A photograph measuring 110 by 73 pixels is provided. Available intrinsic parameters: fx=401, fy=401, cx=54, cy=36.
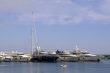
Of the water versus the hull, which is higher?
the hull

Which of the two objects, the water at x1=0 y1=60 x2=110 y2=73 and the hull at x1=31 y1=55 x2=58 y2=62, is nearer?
the water at x1=0 y1=60 x2=110 y2=73

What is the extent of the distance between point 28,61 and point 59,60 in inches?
698

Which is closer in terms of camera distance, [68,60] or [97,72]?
[97,72]

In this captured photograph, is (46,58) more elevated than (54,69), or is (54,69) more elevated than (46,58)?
(46,58)

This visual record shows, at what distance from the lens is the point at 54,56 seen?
19238 centimetres

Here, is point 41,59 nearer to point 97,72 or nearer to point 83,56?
point 83,56

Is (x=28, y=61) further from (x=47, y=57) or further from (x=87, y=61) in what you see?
(x=87, y=61)

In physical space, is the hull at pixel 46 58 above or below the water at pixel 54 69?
above

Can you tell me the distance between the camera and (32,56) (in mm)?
199625

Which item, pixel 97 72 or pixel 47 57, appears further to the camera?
pixel 47 57

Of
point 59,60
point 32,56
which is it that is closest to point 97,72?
point 59,60

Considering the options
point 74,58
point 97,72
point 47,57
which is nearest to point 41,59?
point 47,57

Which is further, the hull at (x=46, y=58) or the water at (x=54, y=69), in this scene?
the hull at (x=46, y=58)

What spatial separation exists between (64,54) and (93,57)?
15.0 meters
